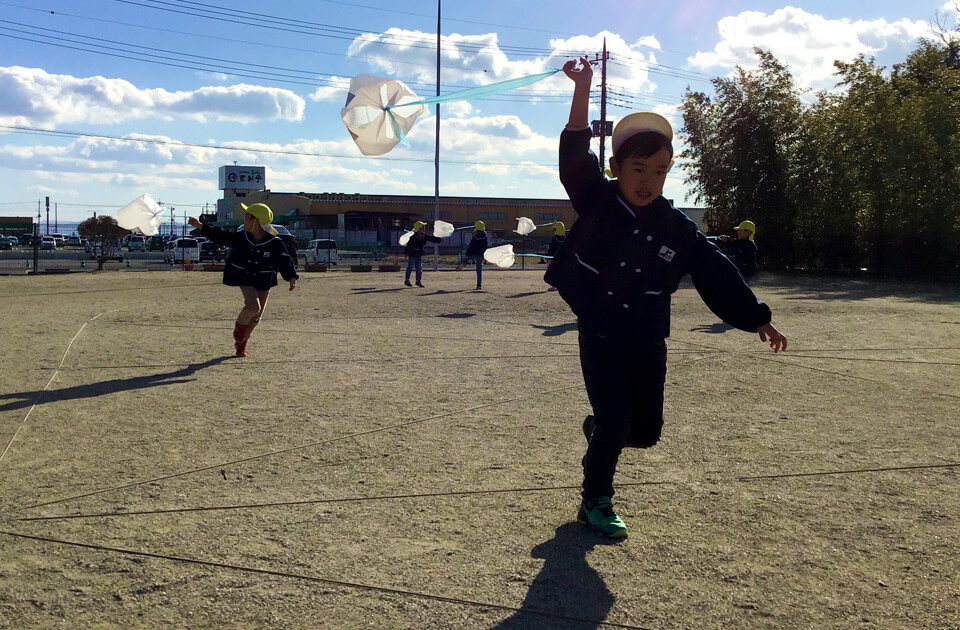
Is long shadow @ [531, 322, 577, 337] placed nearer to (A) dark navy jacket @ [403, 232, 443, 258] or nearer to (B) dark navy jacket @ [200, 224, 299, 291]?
(B) dark navy jacket @ [200, 224, 299, 291]

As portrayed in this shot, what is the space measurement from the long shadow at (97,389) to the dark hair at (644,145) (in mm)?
5164

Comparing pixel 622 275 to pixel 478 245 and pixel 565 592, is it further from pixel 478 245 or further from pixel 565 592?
pixel 478 245

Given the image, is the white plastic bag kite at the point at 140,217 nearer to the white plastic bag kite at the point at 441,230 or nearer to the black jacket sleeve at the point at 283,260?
the black jacket sleeve at the point at 283,260

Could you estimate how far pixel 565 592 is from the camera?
3045 mm

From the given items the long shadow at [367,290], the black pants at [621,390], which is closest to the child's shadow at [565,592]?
the black pants at [621,390]

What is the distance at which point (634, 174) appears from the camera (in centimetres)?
361

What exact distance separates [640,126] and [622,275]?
2.25ft

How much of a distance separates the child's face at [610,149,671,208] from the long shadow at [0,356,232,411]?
5.12 m

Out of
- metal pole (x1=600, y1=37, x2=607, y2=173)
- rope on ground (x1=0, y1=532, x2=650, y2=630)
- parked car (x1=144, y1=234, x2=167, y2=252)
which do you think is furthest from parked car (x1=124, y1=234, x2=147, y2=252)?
rope on ground (x1=0, y1=532, x2=650, y2=630)

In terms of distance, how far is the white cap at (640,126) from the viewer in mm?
3609

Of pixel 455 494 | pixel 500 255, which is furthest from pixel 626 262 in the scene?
pixel 500 255

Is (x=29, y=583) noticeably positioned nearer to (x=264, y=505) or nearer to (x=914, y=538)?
(x=264, y=505)

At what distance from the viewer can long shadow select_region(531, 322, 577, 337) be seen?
457 inches

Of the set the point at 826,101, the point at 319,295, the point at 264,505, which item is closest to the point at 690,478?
the point at 264,505
